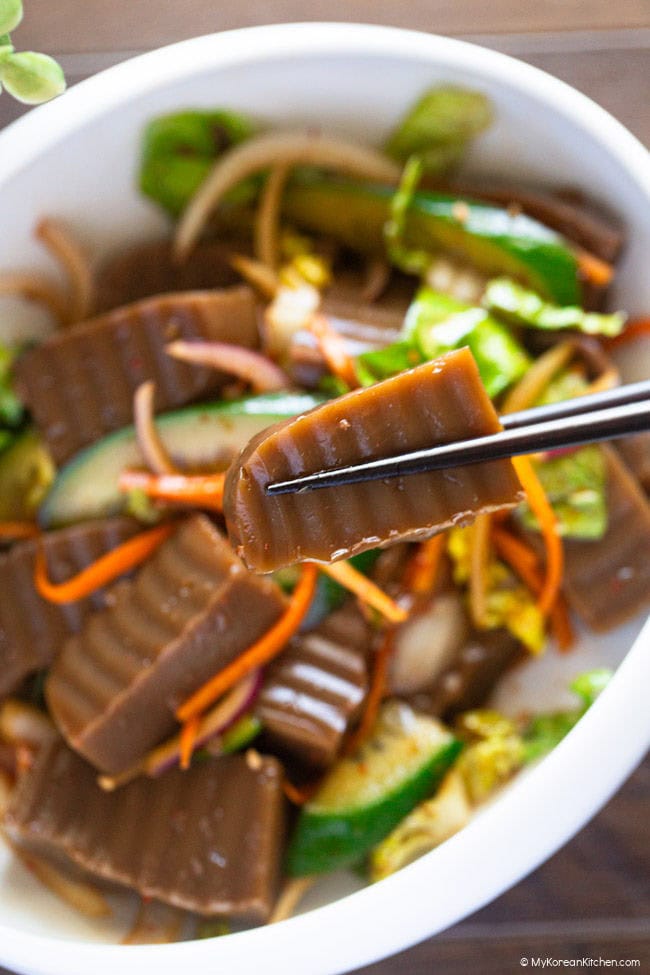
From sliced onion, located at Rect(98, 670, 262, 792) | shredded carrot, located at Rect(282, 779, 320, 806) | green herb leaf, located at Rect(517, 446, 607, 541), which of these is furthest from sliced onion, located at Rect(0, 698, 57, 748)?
green herb leaf, located at Rect(517, 446, 607, 541)

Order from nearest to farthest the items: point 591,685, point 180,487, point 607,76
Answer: point 591,685, point 180,487, point 607,76

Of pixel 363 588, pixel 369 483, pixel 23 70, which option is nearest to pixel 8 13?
pixel 23 70

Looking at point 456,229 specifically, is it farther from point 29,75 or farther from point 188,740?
point 188,740

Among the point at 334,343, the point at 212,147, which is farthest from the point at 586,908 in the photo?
the point at 212,147

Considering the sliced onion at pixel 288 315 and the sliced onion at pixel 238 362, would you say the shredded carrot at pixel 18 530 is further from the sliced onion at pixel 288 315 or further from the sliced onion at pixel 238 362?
the sliced onion at pixel 288 315

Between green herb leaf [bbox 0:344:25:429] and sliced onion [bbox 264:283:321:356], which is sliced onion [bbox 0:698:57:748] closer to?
green herb leaf [bbox 0:344:25:429]

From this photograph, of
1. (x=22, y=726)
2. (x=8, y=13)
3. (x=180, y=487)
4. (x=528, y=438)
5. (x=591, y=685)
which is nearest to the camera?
(x=528, y=438)

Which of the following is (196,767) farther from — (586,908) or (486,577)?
(586,908)
